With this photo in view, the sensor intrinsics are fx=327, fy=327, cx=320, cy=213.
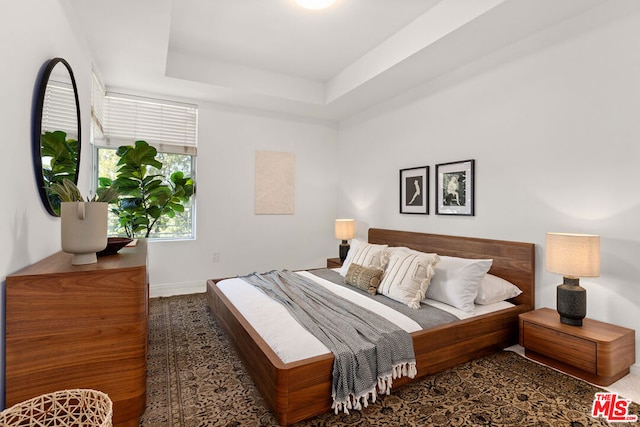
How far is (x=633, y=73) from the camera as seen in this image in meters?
2.24

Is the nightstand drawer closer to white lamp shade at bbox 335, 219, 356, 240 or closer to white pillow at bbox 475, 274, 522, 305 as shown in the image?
white pillow at bbox 475, 274, 522, 305

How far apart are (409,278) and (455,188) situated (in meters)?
1.27

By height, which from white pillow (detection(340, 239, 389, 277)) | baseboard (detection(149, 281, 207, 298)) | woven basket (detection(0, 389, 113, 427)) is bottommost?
baseboard (detection(149, 281, 207, 298))

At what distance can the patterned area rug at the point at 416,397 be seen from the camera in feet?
5.90

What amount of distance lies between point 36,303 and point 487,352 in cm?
284

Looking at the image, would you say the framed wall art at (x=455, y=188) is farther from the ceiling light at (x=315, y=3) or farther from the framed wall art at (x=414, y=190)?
the ceiling light at (x=315, y=3)

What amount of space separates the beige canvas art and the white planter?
327 centimetres

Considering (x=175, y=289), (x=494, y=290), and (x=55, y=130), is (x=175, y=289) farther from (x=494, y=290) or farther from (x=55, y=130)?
(x=494, y=290)

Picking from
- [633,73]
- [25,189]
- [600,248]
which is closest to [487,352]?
[600,248]

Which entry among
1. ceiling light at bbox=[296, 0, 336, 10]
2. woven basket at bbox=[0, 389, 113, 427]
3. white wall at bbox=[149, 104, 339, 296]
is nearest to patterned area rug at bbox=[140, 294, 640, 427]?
woven basket at bbox=[0, 389, 113, 427]

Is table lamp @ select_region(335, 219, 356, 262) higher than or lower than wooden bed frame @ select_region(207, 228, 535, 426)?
higher

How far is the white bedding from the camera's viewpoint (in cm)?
192

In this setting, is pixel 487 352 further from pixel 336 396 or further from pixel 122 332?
pixel 122 332

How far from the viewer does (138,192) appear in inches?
148
